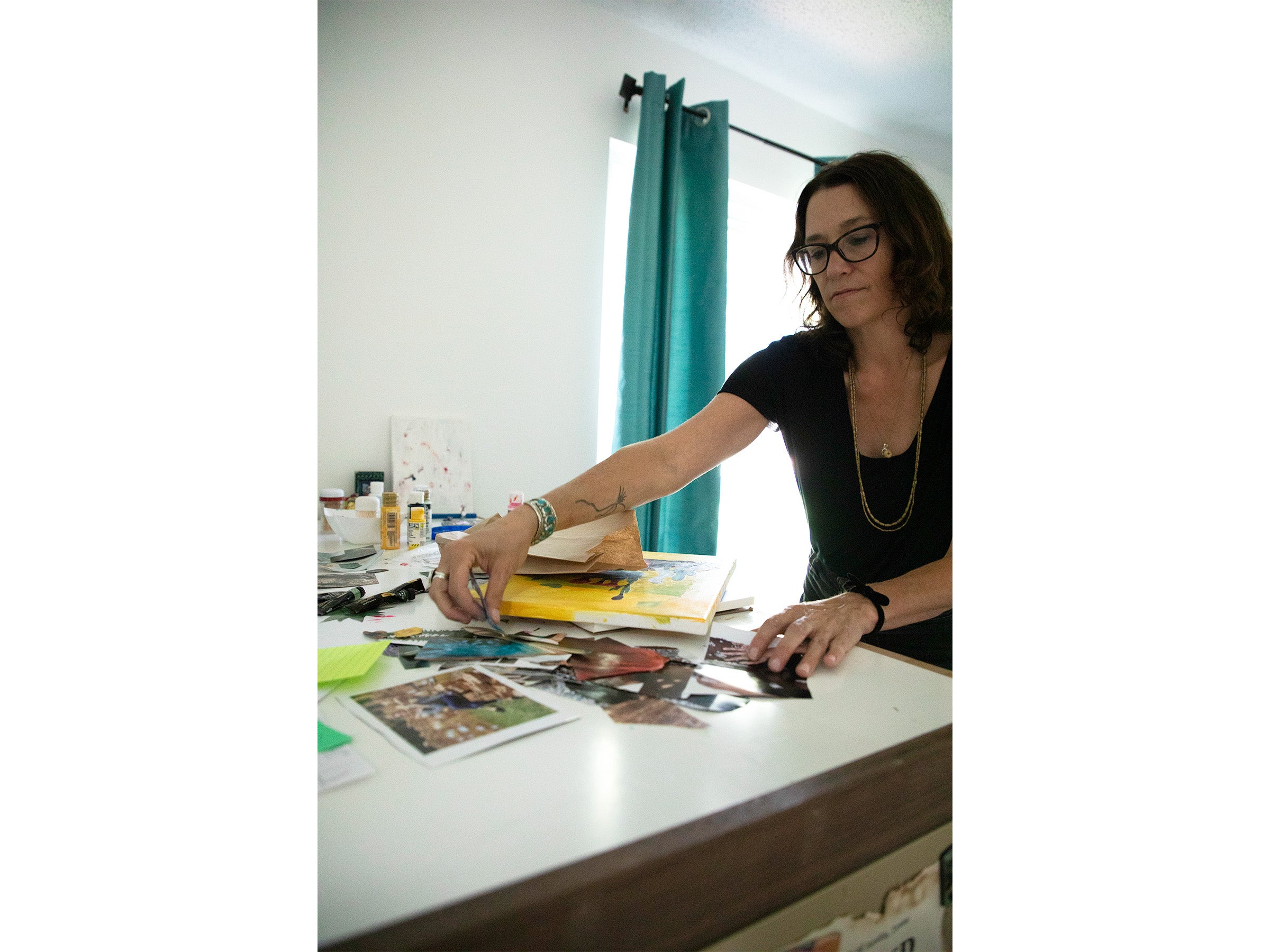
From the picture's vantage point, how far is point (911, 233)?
3.65ft

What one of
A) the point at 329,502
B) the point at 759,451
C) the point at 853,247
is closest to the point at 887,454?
the point at 853,247

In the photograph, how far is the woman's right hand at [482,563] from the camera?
691 millimetres

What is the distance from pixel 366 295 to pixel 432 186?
421 mm

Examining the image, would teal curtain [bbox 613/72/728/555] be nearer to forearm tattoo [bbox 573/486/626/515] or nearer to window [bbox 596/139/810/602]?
window [bbox 596/139/810/602]

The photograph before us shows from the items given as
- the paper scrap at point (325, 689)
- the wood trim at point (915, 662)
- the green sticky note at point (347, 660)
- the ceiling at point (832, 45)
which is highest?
the ceiling at point (832, 45)

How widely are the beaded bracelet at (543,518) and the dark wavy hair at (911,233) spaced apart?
Result: 73 centimetres

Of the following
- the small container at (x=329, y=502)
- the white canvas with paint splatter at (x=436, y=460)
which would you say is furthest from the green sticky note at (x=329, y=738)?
the white canvas with paint splatter at (x=436, y=460)

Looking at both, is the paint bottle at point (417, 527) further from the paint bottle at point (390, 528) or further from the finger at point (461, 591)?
the finger at point (461, 591)

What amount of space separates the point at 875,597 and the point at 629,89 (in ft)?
7.29
